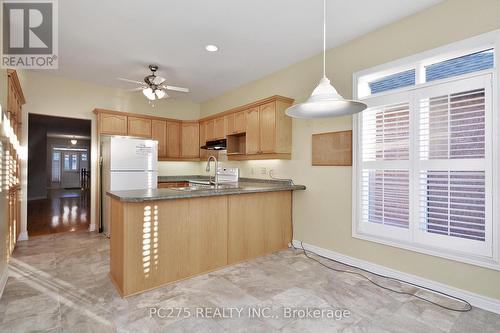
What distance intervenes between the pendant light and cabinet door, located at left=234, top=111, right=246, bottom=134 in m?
2.44

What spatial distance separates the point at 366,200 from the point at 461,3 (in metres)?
2.17

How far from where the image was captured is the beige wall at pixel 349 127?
229 centimetres

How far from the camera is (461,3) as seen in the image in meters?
2.34

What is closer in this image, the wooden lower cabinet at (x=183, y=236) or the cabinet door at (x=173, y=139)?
the wooden lower cabinet at (x=183, y=236)

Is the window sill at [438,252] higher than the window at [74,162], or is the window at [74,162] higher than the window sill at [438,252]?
the window at [74,162]

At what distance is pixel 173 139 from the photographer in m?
5.73

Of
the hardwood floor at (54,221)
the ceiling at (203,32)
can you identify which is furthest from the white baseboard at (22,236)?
the ceiling at (203,32)

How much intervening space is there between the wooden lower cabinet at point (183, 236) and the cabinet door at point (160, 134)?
2960mm

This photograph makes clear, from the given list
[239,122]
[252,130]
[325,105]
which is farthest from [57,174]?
[325,105]

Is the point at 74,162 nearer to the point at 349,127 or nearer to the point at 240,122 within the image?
the point at 240,122

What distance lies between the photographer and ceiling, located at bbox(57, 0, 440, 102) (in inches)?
100

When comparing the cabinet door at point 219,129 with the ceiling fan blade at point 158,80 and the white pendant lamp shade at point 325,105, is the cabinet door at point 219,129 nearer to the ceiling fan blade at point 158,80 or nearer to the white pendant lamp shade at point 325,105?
the ceiling fan blade at point 158,80

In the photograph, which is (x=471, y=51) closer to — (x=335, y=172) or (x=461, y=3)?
(x=461, y=3)

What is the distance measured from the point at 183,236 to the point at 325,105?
1.96 meters
